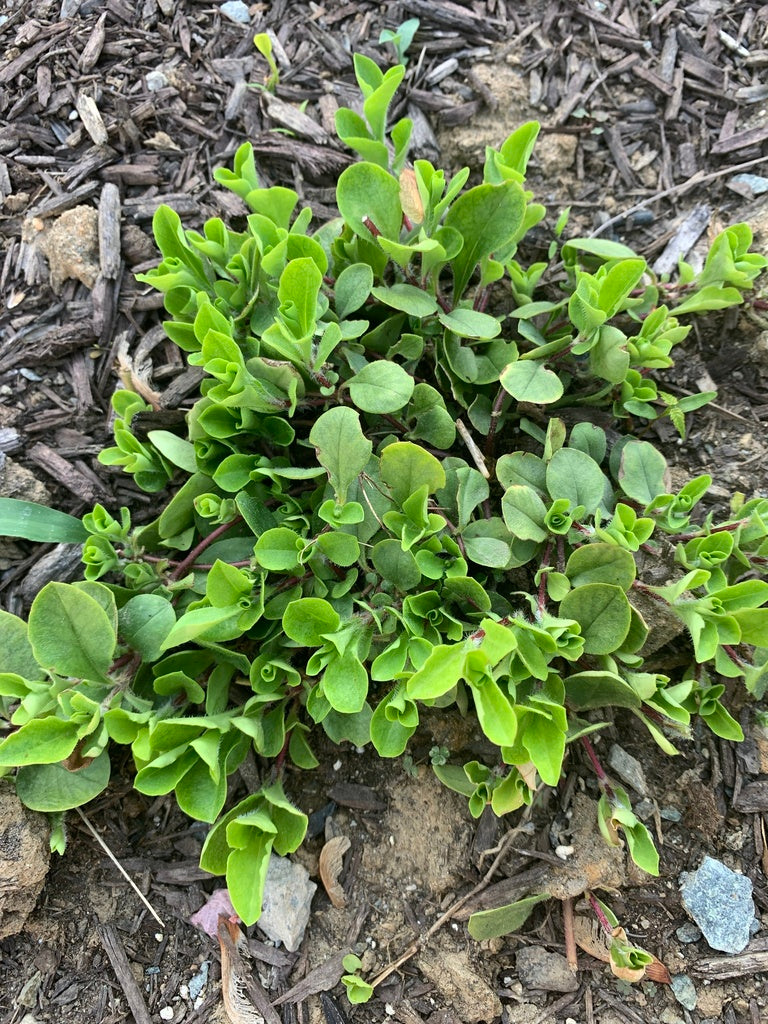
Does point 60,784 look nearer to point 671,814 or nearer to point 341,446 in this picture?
point 341,446

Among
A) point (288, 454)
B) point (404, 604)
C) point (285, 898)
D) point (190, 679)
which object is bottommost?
point (285, 898)

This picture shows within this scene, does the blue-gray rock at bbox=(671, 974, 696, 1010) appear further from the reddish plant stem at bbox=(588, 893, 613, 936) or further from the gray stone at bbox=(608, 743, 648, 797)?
the gray stone at bbox=(608, 743, 648, 797)

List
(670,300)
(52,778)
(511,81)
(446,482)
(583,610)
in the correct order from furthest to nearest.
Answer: (511,81), (670,300), (446,482), (52,778), (583,610)

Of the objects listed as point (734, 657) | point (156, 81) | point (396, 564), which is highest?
point (156, 81)

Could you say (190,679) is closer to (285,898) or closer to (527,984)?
(285,898)

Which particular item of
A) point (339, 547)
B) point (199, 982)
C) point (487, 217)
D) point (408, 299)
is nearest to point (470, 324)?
point (408, 299)

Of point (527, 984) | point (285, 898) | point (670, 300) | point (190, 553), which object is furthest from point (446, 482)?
point (527, 984)
